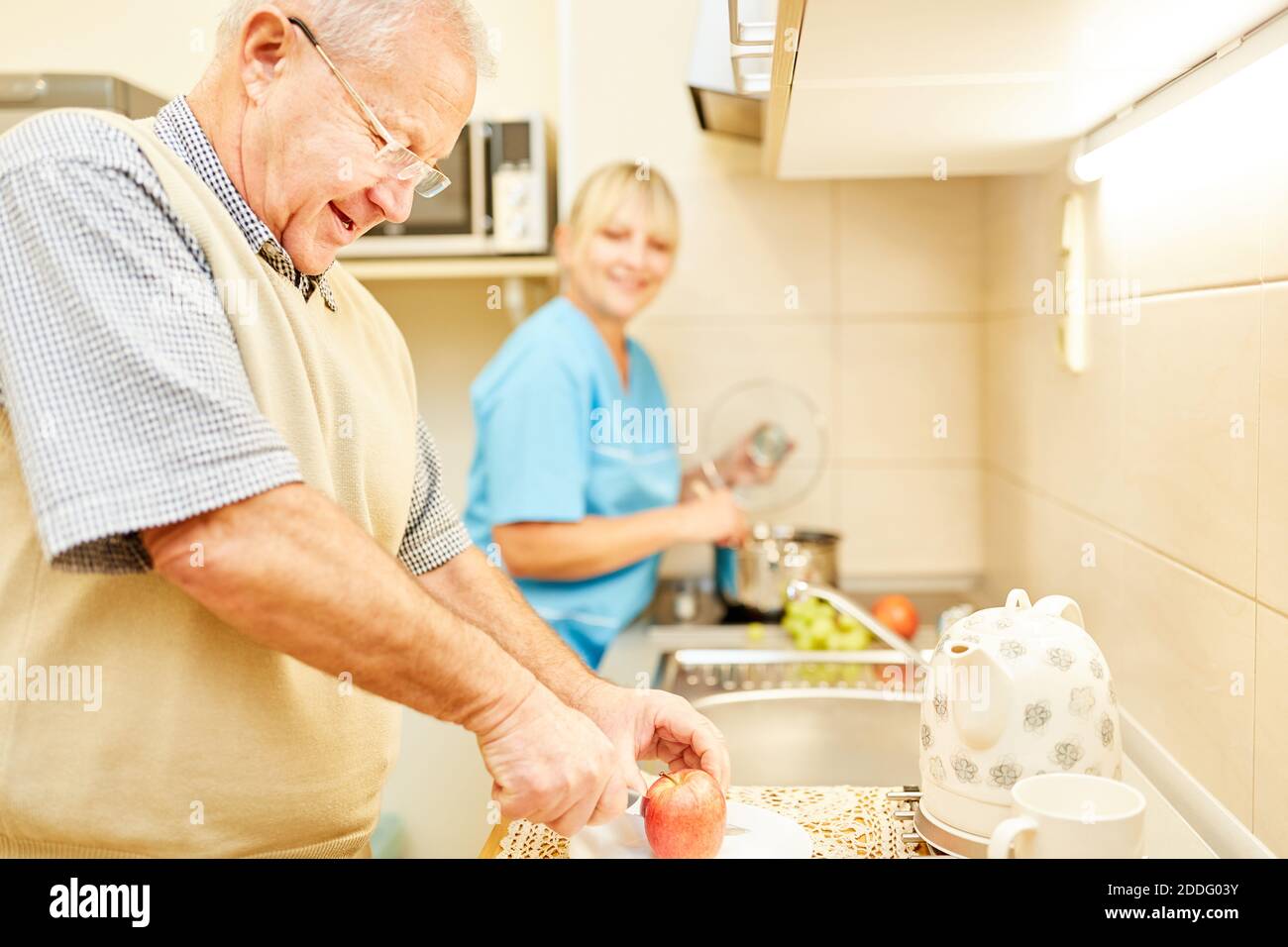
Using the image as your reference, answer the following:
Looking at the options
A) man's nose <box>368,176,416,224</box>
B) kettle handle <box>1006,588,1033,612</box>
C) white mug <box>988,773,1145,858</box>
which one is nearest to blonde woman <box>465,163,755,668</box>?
man's nose <box>368,176,416,224</box>

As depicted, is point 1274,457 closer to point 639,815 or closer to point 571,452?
point 639,815

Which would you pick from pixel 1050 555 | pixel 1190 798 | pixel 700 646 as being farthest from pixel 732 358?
pixel 1190 798

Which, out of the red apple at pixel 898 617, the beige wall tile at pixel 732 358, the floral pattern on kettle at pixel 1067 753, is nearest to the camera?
the floral pattern on kettle at pixel 1067 753

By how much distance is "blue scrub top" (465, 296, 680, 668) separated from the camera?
5.17 ft

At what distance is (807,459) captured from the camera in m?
2.02

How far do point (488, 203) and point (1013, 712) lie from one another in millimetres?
1451

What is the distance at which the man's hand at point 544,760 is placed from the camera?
70 centimetres

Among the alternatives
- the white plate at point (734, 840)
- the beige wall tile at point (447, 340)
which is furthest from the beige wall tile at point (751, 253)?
the white plate at point (734, 840)

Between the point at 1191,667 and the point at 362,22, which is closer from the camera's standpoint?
the point at 362,22

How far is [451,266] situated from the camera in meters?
1.93

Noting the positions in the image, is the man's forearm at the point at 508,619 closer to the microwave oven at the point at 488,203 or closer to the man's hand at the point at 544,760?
the man's hand at the point at 544,760

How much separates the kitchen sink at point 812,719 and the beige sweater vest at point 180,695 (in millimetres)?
508

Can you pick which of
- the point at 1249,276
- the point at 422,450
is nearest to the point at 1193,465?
the point at 1249,276
